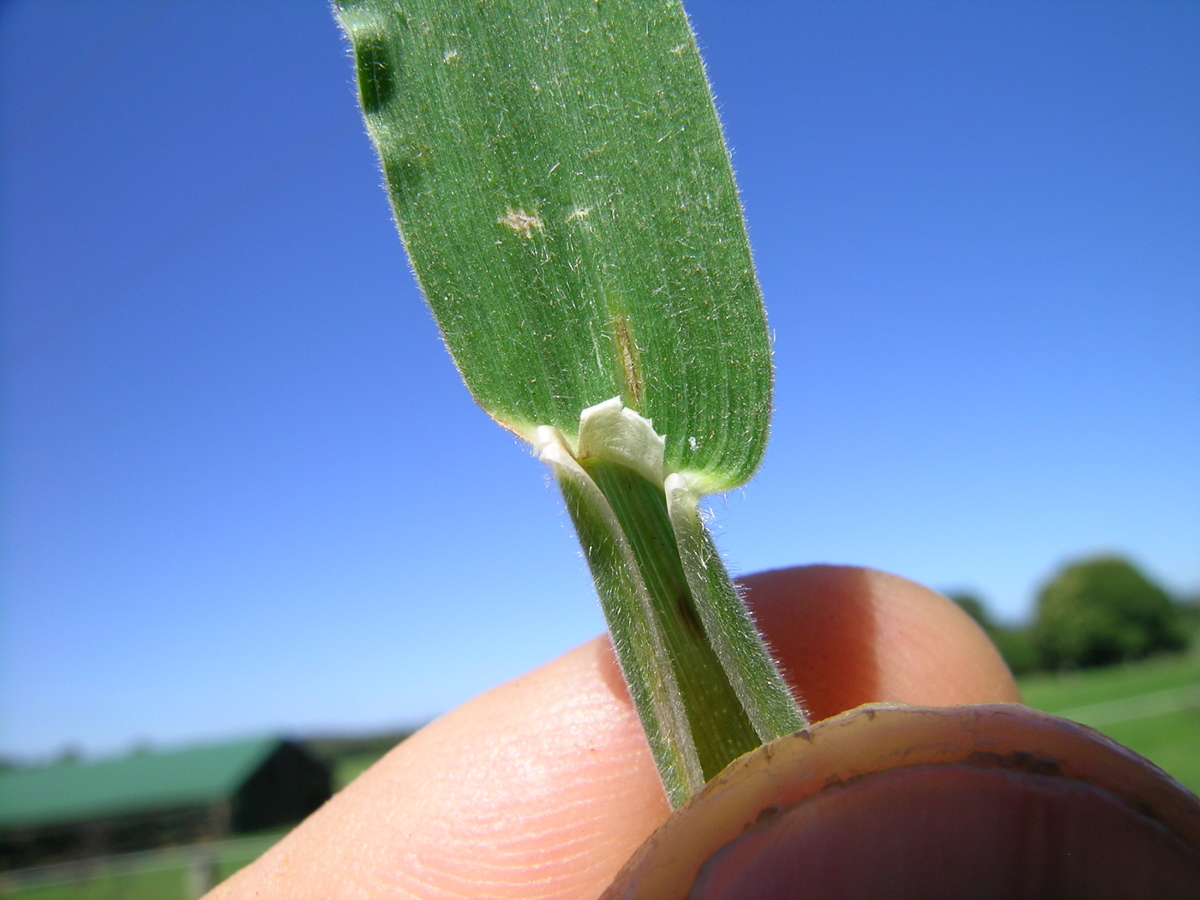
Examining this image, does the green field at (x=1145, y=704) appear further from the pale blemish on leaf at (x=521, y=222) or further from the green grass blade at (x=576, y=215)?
the pale blemish on leaf at (x=521, y=222)

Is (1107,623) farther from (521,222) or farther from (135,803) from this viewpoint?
(521,222)

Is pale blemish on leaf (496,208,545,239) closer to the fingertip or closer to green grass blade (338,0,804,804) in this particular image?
green grass blade (338,0,804,804)

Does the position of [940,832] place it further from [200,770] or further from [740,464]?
[200,770]

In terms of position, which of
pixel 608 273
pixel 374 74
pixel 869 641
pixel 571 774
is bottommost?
pixel 571 774

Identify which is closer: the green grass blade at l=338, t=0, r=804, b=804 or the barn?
the green grass blade at l=338, t=0, r=804, b=804

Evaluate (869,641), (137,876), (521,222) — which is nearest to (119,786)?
(137,876)

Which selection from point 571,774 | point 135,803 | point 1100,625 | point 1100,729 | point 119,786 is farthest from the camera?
point 1100,625

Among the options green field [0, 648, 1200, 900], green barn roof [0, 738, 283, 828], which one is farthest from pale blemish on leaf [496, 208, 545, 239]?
green barn roof [0, 738, 283, 828]
